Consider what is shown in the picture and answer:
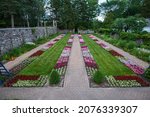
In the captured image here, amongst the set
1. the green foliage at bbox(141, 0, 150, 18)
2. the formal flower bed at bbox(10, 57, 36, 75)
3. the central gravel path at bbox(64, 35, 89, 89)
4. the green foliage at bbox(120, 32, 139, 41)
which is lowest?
the formal flower bed at bbox(10, 57, 36, 75)

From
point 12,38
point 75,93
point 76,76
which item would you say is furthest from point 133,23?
point 75,93

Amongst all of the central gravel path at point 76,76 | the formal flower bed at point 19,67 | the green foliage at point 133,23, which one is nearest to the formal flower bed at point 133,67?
the central gravel path at point 76,76

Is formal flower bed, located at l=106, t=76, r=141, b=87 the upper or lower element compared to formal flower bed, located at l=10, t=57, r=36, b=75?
upper

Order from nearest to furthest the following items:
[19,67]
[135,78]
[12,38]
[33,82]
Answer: [33,82], [135,78], [19,67], [12,38]

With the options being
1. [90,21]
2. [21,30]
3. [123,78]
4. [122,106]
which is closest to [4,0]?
[21,30]

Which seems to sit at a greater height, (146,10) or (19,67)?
(146,10)

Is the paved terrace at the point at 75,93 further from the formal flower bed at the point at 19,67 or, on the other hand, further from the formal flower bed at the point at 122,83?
the formal flower bed at the point at 19,67

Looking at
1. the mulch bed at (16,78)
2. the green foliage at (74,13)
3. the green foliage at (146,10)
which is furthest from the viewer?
the green foliage at (74,13)

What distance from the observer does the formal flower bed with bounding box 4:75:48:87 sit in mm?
11320

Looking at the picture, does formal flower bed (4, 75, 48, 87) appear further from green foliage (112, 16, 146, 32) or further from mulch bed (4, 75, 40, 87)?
green foliage (112, 16, 146, 32)

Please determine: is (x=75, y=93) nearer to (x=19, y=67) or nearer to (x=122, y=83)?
(x=122, y=83)

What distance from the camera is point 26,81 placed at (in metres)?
12.0

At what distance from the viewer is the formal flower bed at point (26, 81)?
1132 cm

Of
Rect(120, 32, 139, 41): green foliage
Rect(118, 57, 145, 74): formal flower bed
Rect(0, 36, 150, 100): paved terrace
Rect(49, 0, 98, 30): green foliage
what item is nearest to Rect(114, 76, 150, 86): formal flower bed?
Rect(0, 36, 150, 100): paved terrace
